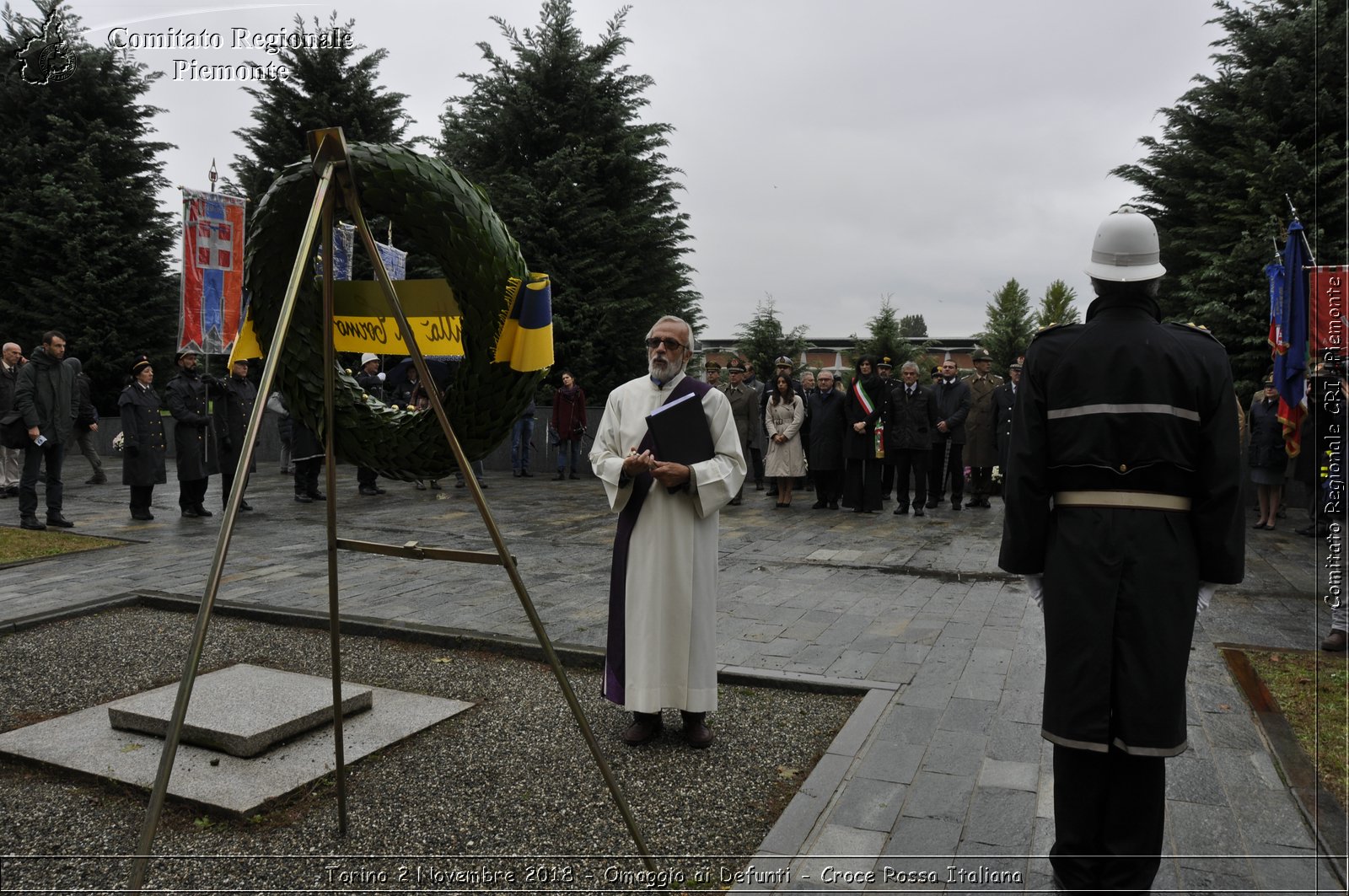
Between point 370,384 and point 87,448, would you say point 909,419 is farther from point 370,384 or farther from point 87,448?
point 87,448

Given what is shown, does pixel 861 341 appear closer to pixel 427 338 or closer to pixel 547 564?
pixel 547 564

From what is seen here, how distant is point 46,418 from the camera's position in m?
10.8

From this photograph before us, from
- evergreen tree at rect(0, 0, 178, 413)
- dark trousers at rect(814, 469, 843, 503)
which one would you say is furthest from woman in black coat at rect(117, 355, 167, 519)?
evergreen tree at rect(0, 0, 178, 413)

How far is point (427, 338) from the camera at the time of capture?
351cm

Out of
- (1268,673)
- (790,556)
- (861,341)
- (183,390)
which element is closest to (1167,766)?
(1268,673)

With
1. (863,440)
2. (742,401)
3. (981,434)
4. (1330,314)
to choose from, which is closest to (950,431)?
(981,434)

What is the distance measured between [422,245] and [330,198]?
33 cm

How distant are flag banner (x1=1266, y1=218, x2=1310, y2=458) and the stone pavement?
68.7 inches

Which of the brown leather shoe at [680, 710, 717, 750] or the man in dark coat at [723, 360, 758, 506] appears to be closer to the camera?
the brown leather shoe at [680, 710, 717, 750]

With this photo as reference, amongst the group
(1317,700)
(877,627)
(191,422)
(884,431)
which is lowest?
(877,627)

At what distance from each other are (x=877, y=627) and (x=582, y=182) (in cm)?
1536

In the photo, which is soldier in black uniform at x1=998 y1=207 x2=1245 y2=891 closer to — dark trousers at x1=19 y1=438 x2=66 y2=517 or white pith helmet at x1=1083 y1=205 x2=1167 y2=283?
white pith helmet at x1=1083 y1=205 x2=1167 y2=283

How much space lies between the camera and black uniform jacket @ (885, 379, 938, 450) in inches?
499

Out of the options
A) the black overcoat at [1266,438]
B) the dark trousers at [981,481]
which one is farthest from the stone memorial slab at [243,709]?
the black overcoat at [1266,438]
